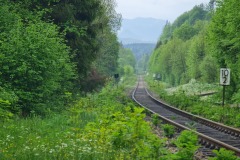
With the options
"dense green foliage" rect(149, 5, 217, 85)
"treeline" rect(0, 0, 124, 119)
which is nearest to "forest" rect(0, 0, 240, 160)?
"treeline" rect(0, 0, 124, 119)

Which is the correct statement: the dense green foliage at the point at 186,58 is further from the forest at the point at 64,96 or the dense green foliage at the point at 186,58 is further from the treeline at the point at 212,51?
the forest at the point at 64,96

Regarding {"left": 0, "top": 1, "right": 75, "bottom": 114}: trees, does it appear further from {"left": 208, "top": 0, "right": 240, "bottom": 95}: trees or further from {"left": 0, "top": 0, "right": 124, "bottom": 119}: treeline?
{"left": 208, "top": 0, "right": 240, "bottom": 95}: trees

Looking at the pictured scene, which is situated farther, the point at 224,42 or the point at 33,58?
the point at 224,42

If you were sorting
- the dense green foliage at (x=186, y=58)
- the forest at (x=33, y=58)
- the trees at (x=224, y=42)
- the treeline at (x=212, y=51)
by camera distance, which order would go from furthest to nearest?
the dense green foliage at (x=186, y=58) < the trees at (x=224, y=42) < the treeline at (x=212, y=51) < the forest at (x=33, y=58)

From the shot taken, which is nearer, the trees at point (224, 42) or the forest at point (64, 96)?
the forest at point (64, 96)

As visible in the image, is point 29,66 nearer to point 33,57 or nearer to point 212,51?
point 33,57

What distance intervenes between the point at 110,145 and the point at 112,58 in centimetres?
5805

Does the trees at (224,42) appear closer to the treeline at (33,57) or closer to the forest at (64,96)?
the forest at (64,96)

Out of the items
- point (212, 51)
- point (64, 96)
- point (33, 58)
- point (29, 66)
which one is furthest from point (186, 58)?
point (33, 58)

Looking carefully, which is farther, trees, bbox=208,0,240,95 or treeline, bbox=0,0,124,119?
trees, bbox=208,0,240,95

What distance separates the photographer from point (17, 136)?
9.16 meters

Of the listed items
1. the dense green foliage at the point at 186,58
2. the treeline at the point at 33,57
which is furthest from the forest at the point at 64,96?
the dense green foliage at the point at 186,58

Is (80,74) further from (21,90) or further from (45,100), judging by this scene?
(21,90)

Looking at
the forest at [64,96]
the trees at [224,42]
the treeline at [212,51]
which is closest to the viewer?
the forest at [64,96]
